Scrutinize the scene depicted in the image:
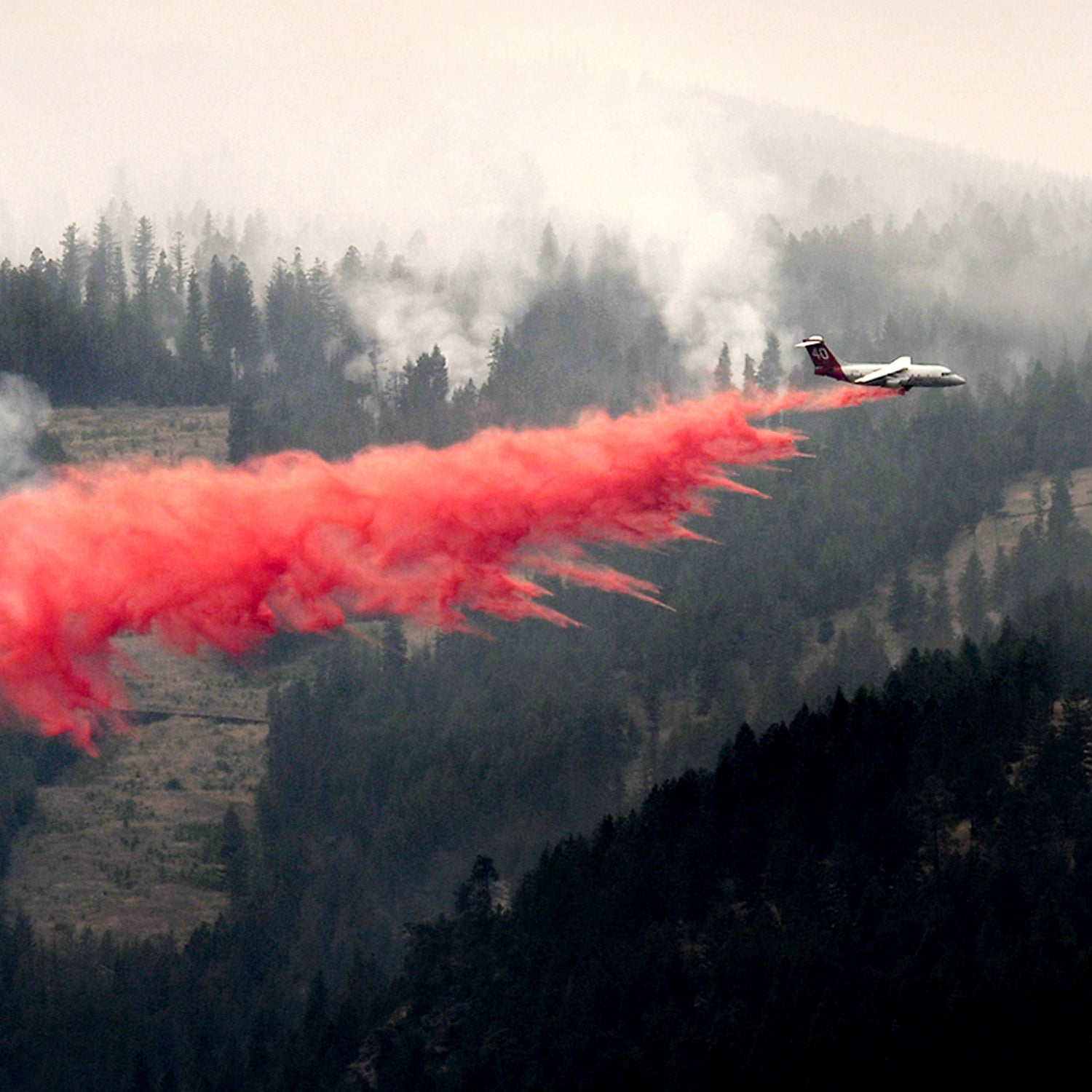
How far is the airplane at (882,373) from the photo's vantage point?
110625 mm

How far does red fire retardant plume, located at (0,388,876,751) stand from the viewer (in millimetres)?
103688

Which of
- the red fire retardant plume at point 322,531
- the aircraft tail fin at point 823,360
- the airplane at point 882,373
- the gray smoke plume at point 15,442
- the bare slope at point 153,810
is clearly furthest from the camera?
the gray smoke plume at point 15,442

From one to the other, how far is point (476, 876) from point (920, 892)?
25304mm

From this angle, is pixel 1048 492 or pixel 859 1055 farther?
pixel 1048 492

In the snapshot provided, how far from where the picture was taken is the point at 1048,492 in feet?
624

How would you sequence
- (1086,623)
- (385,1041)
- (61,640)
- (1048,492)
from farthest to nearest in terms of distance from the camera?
(1048,492) < (1086,623) < (385,1041) < (61,640)

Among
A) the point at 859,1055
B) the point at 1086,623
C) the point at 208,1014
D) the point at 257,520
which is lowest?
the point at 208,1014

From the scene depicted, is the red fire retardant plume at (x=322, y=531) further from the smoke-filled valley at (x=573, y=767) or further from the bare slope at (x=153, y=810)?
the bare slope at (x=153, y=810)

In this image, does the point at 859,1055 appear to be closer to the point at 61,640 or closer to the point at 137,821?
the point at 61,640

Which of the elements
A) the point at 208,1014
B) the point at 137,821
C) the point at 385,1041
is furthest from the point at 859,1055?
the point at 137,821

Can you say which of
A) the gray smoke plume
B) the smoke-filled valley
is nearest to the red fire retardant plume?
the smoke-filled valley

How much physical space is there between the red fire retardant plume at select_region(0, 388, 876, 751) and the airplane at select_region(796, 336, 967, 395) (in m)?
1.57

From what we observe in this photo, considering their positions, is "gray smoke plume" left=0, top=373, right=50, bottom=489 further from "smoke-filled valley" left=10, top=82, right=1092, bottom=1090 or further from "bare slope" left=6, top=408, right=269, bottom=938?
"bare slope" left=6, top=408, right=269, bottom=938

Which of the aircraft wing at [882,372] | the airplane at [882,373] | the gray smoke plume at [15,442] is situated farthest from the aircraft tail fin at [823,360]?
the gray smoke plume at [15,442]
